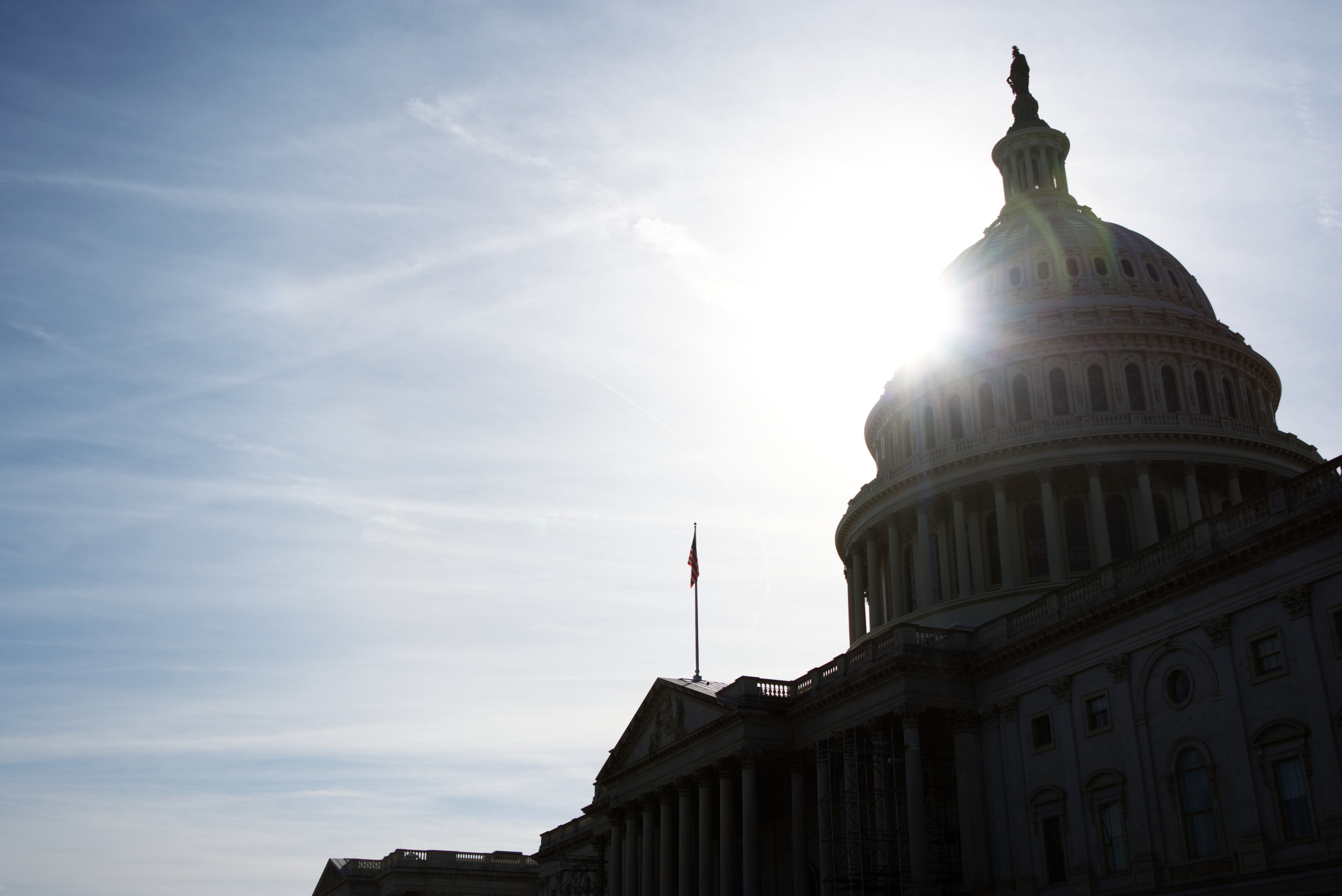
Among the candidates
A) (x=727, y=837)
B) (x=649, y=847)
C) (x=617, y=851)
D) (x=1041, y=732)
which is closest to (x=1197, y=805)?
(x=1041, y=732)

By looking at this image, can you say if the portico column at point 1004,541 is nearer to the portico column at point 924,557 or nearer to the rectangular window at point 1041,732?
the portico column at point 924,557

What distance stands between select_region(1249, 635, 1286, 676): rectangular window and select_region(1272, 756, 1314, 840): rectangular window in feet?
8.17

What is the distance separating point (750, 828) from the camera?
53.4m

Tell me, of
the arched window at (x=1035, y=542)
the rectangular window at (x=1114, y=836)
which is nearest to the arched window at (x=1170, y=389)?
the arched window at (x=1035, y=542)

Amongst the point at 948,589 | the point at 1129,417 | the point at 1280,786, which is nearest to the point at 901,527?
the point at 948,589

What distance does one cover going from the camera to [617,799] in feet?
218

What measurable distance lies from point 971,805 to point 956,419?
85.6ft

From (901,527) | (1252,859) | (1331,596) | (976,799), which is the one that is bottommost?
(1252,859)

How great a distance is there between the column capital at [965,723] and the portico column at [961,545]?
14152 mm

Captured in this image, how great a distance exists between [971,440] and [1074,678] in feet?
73.9

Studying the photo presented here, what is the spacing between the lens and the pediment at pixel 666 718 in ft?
190

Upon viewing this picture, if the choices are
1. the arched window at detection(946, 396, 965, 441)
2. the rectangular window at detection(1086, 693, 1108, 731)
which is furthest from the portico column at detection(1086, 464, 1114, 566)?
the rectangular window at detection(1086, 693, 1108, 731)

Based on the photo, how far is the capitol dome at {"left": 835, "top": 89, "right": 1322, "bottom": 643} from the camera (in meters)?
60.4

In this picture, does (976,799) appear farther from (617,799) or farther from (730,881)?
(617,799)
